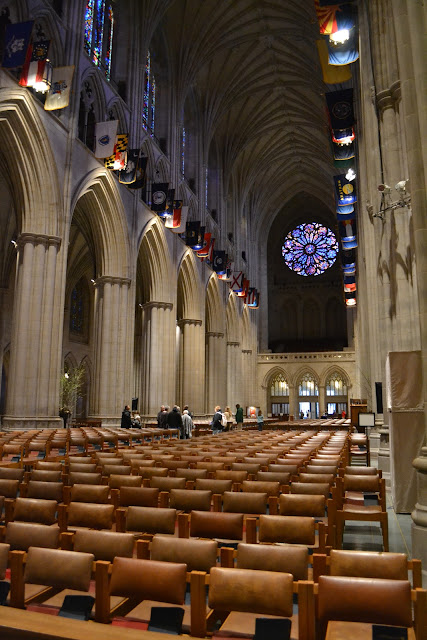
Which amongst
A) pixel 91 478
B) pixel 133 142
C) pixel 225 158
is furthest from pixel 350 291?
pixel 91 478

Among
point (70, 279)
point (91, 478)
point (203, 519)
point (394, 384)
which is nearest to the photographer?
point (203, 519)

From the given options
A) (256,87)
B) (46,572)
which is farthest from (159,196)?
(46,572)

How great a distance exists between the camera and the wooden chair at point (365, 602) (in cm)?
238

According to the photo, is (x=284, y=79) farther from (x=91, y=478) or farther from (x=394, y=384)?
(x=91, y=478)

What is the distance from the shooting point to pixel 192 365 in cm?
2848

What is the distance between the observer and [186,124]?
2953cm

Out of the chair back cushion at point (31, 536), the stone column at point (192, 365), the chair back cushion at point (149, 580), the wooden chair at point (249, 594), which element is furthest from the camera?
the stone column at point (192, 365)

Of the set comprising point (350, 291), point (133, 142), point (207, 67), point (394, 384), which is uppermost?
point (207, 67)

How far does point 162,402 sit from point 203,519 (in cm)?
1970

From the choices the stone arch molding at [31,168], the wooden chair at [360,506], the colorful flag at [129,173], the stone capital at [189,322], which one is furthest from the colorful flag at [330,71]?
the stone capital at [189,322]

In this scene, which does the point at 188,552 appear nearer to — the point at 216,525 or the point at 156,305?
the point at 216,525

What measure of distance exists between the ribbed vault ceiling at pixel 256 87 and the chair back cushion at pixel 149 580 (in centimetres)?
2352

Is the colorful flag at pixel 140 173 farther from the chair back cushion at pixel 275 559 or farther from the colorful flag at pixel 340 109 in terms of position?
the chair back cushion at pixel 275 559

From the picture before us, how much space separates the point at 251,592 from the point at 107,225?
1847 cm
